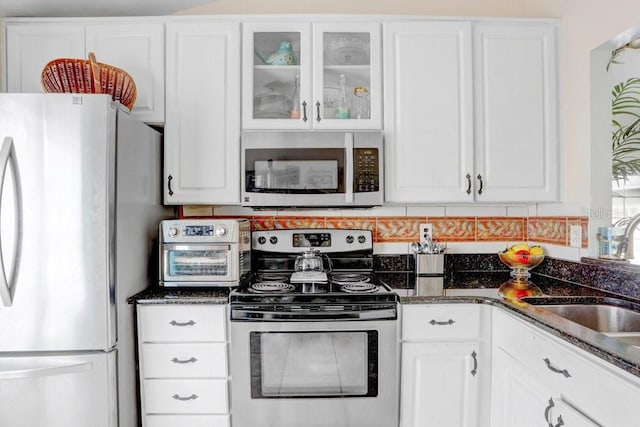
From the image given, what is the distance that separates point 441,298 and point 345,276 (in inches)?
22.8

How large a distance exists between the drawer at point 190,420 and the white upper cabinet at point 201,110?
1.00 metres

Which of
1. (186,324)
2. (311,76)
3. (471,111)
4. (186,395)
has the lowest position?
(186,395)

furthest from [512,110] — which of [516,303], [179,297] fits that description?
[179,297]

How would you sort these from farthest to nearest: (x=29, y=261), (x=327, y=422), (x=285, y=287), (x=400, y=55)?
(x=400, y=55), (x=285, y=287), (x=327, y=422), (x=29, y=261)

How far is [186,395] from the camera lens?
169cm

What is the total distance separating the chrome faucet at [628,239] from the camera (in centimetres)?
159

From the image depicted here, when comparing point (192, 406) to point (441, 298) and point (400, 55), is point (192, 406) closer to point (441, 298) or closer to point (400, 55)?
point (441, 298)

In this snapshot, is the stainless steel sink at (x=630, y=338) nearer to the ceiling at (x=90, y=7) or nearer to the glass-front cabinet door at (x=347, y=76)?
the glass-front cabinet door at (x=347, y=76)

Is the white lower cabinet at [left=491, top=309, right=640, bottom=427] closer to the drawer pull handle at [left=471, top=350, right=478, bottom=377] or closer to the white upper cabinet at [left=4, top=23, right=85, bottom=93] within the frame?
the drawer pull handle at [left=471, top=350, right=478, bottom=377]

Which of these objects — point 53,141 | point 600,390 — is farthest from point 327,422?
point 53,141

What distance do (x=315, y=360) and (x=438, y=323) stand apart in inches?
22.4

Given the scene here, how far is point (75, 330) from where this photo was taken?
59.4 inches

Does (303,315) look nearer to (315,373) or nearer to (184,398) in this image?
(315,373)

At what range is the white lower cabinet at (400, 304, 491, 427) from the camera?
5.57 ft
